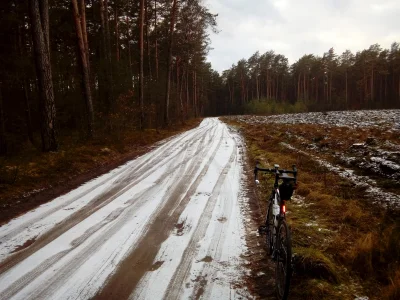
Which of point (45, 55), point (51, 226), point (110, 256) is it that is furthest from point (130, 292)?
point (45, 55)

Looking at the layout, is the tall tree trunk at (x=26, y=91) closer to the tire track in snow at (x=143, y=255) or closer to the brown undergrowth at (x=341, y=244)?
the tire track in snow at (x=143, y=255)

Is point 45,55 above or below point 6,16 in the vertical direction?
below

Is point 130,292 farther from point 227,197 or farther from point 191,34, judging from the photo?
point 191,34

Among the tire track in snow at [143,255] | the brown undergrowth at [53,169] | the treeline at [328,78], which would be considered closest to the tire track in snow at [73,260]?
the tire track in snow at [143,255]

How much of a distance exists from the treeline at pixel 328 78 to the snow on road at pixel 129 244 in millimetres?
60109

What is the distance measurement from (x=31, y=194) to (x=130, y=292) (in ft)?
17.0

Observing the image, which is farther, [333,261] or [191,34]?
[191,34]

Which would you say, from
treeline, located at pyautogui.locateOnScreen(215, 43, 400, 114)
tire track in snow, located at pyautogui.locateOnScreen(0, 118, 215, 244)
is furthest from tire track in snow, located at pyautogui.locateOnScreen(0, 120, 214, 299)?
treeline, located at pyautogui.locateOnScreen(215, 43, 400, 114)

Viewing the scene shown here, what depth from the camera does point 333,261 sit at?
13.2ft

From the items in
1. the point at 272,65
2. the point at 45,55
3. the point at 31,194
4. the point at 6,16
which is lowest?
the point at 31,194

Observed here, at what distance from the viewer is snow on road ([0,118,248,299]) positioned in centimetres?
355

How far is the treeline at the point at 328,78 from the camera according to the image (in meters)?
67.4

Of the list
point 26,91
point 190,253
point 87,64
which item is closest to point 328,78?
point 87,64

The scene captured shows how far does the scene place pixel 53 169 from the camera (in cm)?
906
